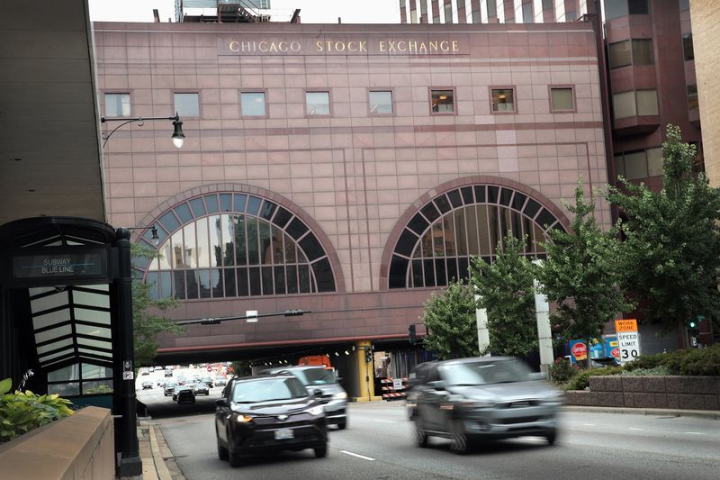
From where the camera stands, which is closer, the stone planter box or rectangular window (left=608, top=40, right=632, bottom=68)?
the stone planter box

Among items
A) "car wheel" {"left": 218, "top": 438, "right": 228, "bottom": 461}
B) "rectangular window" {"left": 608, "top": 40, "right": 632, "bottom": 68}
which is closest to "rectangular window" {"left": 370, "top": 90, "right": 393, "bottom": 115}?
"rectangular window" {"left": 608, "top": 40, "right": 632, "bottom": 68}

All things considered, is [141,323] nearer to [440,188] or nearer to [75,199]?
[75,199]

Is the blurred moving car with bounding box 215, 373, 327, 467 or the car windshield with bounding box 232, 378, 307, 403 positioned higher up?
the car windshield with bounding box 232, 378, 307, 403

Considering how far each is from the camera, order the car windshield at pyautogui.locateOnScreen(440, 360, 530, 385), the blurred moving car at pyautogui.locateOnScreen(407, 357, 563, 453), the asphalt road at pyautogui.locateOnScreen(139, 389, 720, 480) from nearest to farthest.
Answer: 1. the asphalt road at pyautogui.locateOnScreen(139, 389, 720, 480)
2. the blurred moving car at pyautogui.locateOnScreen(407, 357, 563, 453)
3. the car windshield at pyautogui.locateOnScreen(440, 360, 530, 385)

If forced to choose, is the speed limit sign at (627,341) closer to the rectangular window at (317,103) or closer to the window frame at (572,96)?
the rectangular window at (317,103)

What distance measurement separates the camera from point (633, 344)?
30.4 m

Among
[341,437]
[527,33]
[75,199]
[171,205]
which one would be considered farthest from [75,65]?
[527,33]

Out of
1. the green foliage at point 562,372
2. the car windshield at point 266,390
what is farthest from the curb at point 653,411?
the car windshield at point 266,390

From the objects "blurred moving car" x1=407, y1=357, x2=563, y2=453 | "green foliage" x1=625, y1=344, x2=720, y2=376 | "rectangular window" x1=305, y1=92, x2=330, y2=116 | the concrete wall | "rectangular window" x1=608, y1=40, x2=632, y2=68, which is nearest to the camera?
the concrete wall

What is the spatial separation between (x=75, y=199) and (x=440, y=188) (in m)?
46.0

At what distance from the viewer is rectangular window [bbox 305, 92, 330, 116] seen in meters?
62.1

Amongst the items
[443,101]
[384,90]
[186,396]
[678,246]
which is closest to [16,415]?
[678,246]

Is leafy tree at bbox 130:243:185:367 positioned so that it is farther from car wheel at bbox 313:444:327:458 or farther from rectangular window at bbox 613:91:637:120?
rectangular window at bbox 613:91:637:120

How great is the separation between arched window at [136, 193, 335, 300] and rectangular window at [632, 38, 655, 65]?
25.7 m
